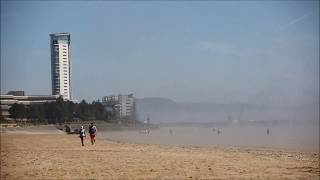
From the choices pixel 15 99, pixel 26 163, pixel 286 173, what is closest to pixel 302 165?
pixel 286 173

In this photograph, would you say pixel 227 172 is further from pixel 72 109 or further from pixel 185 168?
pixel 72 109

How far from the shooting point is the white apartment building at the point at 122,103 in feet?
557

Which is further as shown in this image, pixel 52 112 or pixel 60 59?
pixel 52 112

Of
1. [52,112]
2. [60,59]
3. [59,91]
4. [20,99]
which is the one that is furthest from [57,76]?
[20,99]

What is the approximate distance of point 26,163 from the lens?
18391 mm

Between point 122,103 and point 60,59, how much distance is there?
85.2m

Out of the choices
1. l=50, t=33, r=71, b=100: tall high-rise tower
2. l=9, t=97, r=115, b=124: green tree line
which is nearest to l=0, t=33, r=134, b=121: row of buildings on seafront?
l=50, t=33, r=71, b=100: tall high-rise tower

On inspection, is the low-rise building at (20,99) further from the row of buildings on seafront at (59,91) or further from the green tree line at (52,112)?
the green tree line at (52,112)

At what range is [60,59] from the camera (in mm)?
100938

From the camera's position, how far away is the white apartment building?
16968 cm

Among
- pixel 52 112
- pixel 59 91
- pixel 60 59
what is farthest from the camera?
pixel 59 91

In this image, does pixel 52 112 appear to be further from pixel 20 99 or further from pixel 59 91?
pixel 20 99

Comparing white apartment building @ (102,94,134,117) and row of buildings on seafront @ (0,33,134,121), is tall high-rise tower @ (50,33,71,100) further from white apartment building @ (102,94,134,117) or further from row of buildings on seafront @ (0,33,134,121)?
white apartment building @ (102,94,134,117)

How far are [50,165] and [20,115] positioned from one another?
327 ft
